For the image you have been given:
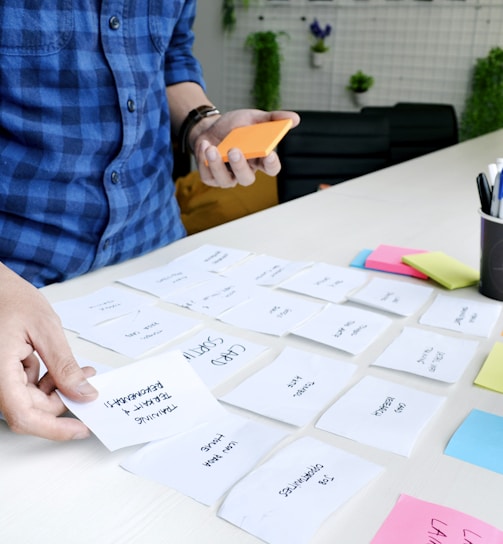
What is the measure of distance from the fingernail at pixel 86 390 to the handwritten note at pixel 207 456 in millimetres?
63

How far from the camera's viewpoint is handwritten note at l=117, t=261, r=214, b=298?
790 mm

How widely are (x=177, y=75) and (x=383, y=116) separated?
44.8 inches

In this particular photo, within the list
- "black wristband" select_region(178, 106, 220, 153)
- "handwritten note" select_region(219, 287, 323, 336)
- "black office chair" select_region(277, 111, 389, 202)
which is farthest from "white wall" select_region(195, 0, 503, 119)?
"handwritten note" select_region(219, 287, 323, 336)

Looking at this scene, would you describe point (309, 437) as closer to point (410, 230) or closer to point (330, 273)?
point (330, 273)

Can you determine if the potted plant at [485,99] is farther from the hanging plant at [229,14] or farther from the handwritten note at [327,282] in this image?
the handwritten note at [327,282]

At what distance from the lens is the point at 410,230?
108 centimetres

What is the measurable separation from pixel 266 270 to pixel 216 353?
25cm

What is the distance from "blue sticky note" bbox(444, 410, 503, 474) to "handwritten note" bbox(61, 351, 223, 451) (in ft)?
0.62

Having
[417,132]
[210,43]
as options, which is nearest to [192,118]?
[417,132]

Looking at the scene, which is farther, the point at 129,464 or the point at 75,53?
the point at 75,53

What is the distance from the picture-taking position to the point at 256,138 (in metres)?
0.85

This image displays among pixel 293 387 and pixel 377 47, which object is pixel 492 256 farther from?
pixel 377 47

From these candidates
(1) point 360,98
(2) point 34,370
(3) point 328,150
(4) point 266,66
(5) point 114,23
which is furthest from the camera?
(4) point 266,66

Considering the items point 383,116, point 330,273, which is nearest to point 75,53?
point 330,273
